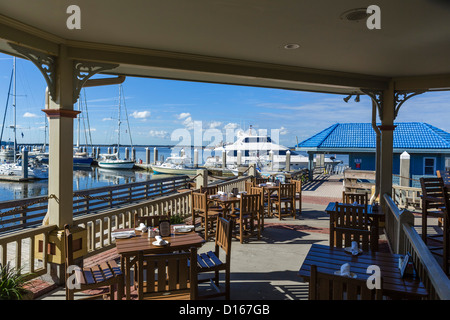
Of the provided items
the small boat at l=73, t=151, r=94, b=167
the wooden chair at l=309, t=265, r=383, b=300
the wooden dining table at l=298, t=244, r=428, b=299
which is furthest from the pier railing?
the small boat at l=73, t=151, r=94, b=167

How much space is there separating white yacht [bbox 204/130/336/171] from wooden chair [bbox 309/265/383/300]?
28724mm

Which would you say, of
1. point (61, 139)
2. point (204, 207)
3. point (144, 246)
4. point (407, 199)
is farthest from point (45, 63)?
point (407, 199)

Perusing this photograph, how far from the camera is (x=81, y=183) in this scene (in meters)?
35.3

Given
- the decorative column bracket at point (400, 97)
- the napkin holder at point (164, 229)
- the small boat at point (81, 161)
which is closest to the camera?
the napkin holder at point (164, 229)

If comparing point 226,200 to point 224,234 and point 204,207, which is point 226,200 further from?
point 224,234

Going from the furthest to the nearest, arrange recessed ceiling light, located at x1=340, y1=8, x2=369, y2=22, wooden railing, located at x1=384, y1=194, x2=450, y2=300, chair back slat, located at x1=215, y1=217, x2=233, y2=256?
chair back slat, located at x1=215, y1=217, x2=233, y2=256 < recessed ceiling light, located at x1=340, y1=8, x2=369, y2=22 < wooden railing, located at x1=384, y1=194, x2=450, y2=300

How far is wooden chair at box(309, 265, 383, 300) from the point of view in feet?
6.56

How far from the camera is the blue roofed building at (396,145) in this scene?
15.5 metres

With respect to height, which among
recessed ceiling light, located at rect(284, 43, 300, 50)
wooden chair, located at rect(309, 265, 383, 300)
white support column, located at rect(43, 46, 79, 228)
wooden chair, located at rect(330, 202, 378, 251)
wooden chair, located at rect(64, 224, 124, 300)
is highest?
recessed ceiling light, located at rect(284, 43, 300, 50)

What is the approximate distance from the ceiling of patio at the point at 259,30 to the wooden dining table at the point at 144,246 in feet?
8.61

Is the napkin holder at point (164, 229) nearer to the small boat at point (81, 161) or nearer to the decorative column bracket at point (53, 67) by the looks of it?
the decorative column bracket at point (53, 67)

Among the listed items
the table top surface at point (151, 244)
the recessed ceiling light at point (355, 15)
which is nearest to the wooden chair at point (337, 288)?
the table top surface at point (151, 244)

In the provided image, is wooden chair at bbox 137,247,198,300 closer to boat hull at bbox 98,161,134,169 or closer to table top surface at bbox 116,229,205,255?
table top surface at bbox 116,229,205,255
